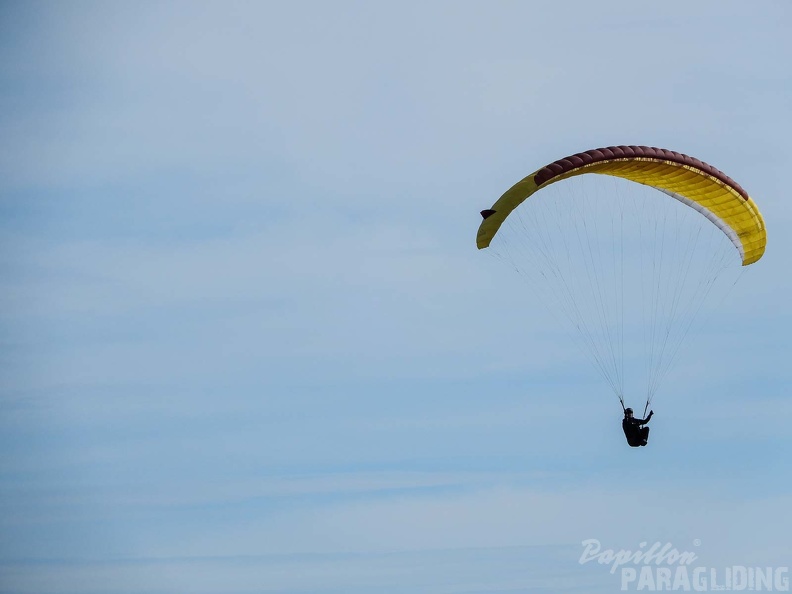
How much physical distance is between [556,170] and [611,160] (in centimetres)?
182

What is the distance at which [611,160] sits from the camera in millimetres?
51750

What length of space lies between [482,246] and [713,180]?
7.39 m

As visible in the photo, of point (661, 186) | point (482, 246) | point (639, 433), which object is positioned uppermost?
point (661, 186)

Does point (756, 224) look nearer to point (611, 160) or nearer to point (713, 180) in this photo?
point (713, 180)

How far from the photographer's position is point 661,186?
55406mm

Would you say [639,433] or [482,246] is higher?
[482,246]

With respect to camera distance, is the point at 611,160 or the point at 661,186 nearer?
the point at 611,160

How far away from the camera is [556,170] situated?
2009 inches

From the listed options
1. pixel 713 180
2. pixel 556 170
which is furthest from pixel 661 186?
pixel 556 170

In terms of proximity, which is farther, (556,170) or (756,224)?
(756,224)

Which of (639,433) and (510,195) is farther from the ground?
(510,195)

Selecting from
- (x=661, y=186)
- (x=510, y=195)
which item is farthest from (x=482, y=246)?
(x=661, y=186)

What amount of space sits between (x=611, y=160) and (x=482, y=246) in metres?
4.42

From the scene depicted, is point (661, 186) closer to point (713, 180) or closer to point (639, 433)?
point (713, 180)
